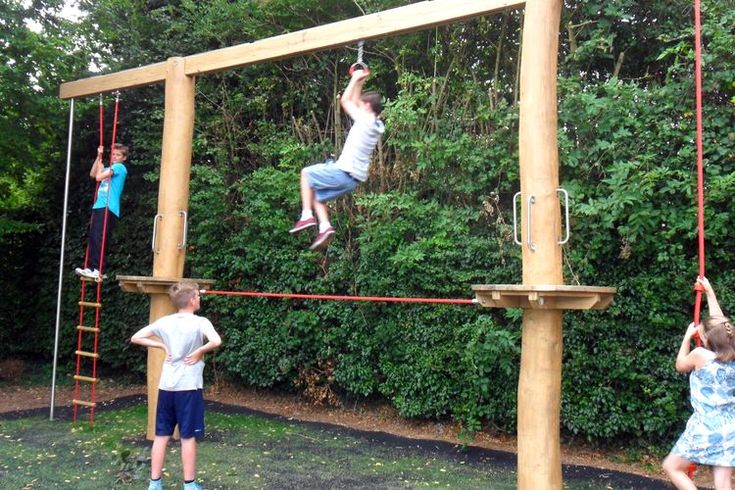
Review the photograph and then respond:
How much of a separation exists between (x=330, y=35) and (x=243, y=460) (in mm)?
3551

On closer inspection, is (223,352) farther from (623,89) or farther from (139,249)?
(623,89)

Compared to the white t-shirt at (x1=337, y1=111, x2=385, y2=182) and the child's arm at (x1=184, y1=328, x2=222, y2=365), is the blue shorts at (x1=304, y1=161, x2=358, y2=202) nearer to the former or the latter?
the white t-shirt at (x1=337, y1=111, x2=385, y2=182)

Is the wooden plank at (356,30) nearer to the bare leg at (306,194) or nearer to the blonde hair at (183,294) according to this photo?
the bare leg at (306,194)

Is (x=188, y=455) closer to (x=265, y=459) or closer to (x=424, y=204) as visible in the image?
(x=265, y=459)

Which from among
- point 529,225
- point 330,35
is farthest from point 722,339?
point 330,35

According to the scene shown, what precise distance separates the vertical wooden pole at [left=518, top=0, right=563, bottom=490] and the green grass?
1100mm

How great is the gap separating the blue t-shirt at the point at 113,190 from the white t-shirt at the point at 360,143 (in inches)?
127

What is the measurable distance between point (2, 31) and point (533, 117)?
6763 millimetres

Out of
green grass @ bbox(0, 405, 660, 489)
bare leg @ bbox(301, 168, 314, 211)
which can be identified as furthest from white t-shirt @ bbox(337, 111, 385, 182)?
green grass @ bbox(0, 405, 660, 489)

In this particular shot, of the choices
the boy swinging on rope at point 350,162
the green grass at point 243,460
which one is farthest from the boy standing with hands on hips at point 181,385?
the boy swinging on rope at point 350,162

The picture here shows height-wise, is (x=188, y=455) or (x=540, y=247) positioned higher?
(x=540, y=247)

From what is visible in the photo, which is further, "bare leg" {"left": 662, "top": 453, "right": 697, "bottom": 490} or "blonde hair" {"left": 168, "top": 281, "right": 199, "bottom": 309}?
"blonde hair" {"left": 168, "top": 281, "right": 199, "bottom": 309}

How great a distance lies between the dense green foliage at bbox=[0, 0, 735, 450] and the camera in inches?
228

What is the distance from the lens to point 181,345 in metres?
4.39
